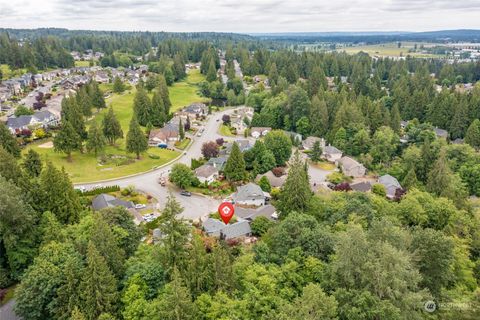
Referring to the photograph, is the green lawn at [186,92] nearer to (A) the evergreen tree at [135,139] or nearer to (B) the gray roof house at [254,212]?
(A) the evergreen tree at [135,139]

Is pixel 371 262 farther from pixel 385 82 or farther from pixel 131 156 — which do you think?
pixel 385 82

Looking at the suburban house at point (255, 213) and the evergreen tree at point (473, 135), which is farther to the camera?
the evergreen tree at point (473, 135)

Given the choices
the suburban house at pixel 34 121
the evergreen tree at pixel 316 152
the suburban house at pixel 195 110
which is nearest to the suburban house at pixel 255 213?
the evergreen tree at pixel 316 152

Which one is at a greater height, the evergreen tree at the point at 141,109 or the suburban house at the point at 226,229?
the evergreen tree at the point at 141,109

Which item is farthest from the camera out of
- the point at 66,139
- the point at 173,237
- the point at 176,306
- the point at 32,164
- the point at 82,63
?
the point at 82,63

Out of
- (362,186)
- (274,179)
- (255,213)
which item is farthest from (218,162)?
(362,186)

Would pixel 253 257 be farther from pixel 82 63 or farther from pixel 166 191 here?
pixel 82 63

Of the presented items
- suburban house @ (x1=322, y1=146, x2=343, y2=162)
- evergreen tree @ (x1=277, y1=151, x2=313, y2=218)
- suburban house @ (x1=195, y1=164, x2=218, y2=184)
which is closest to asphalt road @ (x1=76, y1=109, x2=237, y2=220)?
suburban house @ (x1=195, y1=164, x2=218, y2=184)
